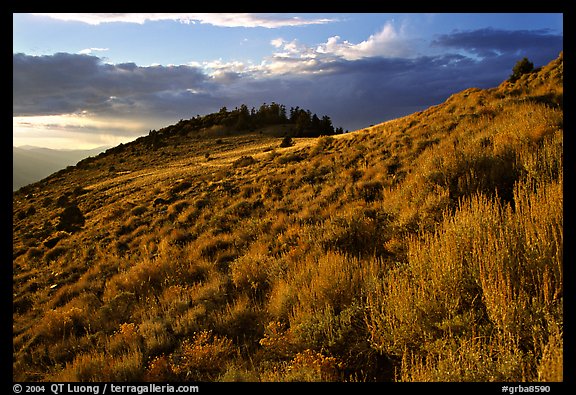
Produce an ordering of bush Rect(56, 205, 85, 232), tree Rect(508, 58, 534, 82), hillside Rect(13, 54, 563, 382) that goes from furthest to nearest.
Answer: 1. tree Rect(508, 58, 534, 82)
2. bush Rect(56, 205, 85, 232)
3. hillside Rect(13, 54, 563, 382)

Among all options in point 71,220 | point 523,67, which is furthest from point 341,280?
point 523,67

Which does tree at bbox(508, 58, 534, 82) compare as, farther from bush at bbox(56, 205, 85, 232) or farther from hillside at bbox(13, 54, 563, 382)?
bush at bbox(56, 205, 85, 232)

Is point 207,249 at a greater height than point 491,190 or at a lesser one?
lesser

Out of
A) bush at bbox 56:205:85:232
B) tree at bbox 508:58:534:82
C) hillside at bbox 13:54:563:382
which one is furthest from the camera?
tree at bbox 508:58:534:82

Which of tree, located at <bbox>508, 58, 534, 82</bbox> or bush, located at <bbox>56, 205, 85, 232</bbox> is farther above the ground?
tree, located at <bbox>508, 58, 534, 82</bbox>

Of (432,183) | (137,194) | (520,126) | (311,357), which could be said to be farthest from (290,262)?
(137,194)

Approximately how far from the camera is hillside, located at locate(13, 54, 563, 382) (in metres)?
3.75

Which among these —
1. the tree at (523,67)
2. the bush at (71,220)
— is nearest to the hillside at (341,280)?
the bush at (71,220)

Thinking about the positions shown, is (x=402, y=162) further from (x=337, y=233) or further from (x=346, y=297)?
(x=346, y=297)

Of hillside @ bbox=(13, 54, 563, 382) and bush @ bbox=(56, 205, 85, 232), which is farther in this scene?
bush @ bbox=(56, 205, 85, 232)

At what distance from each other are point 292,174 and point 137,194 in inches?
446

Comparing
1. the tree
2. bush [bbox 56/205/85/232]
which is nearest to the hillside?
bush [bbox 56/205/85/232]

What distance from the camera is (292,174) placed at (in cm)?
1838
